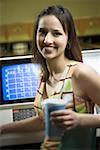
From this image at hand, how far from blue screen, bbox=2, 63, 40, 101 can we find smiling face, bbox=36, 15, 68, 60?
0.18 metres

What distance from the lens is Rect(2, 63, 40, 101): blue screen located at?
88 cm

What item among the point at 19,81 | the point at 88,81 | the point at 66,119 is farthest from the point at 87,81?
the point at 19,81

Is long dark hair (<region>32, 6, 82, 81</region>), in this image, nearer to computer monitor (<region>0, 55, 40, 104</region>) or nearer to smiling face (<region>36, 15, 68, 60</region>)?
smiling face (<region>36, 15, 68, 60</region>)

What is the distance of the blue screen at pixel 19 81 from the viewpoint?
2.88 feet

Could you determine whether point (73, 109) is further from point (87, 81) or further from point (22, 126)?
point (22, 126)

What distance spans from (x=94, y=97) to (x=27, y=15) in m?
0.35

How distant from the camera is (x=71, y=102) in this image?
66 cm

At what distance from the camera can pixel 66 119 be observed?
0.66 meters

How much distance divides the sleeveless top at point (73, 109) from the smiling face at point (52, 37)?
0.06 metres

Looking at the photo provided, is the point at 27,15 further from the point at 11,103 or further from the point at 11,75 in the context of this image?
the point at 11,103

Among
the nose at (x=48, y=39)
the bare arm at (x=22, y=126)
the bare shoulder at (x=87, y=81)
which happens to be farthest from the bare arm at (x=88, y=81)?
the bare arm at (x=22, y=126)

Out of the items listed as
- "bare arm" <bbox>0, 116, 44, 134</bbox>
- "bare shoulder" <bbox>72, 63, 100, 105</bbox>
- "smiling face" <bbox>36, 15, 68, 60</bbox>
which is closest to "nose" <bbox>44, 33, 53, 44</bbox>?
"smiling face" <bbox>36, 15, 68, 60</bbox>

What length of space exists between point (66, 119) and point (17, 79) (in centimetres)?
29

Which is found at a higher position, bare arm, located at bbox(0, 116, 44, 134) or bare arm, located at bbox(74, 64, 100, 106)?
bare arm, located at bbox(74, 64, 100, 106)
